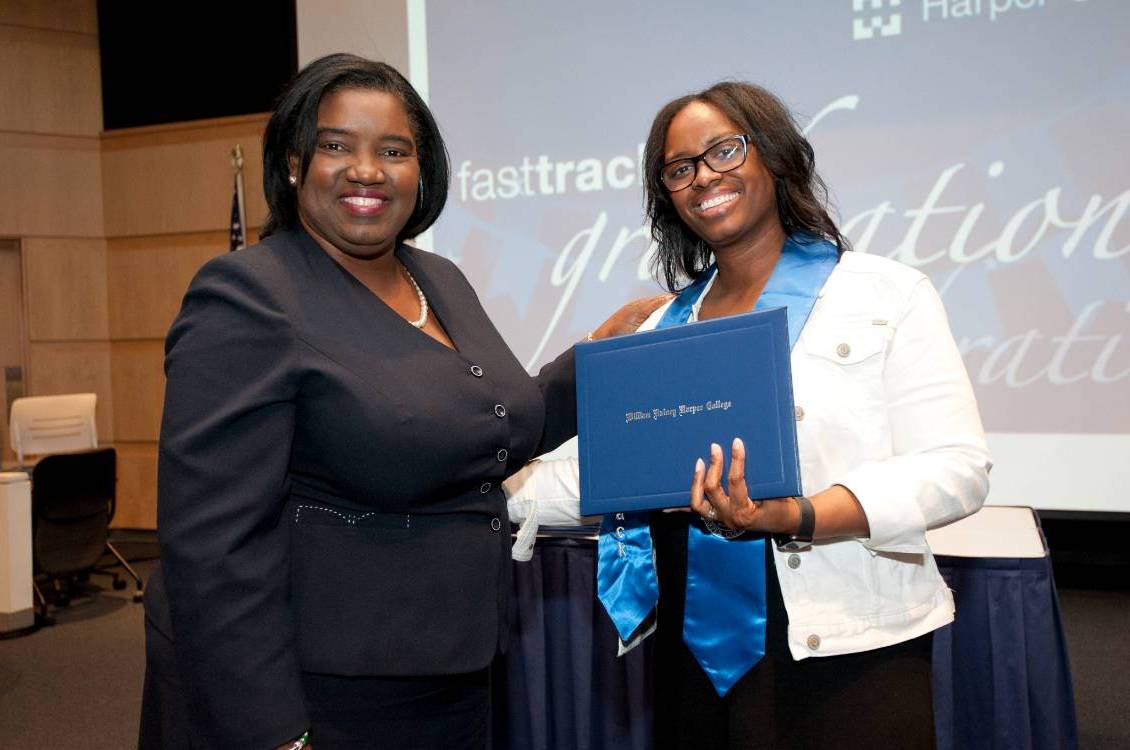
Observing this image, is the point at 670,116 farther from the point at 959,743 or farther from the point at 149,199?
the point at 149,199

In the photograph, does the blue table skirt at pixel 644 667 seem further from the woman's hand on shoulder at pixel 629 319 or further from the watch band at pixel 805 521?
the watch band at pixel 805 521

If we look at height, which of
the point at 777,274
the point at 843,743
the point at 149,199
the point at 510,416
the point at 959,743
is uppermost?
the point at 149,199

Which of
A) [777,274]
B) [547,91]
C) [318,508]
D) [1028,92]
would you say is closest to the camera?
[318,508]

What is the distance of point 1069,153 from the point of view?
393cm

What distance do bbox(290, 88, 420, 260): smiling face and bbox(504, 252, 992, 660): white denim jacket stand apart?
62 centimetres

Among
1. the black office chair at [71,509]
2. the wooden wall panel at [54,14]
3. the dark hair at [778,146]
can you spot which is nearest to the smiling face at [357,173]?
the dark hair at [778,146]

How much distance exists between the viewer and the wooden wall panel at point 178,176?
762cm

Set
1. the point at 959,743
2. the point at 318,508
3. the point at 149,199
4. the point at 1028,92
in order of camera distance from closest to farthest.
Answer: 1. the point at 318,508
2. the point at 959,743
3. the point at 1028,92
4. the point at 149,199

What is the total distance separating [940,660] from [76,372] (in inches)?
305

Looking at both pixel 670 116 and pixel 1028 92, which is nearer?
pixel 670 116

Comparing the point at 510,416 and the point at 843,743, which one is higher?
the point at 510,416

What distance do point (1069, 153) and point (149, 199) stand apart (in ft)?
22.8

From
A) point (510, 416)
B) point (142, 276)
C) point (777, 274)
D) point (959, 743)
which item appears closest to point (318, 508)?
point (510, 416)

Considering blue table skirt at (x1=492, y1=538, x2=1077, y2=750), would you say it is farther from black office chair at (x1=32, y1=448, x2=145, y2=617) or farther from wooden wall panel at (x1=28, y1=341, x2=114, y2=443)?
wooden wall panel at (x1=28, y1=341, x2=114, y2=443)
